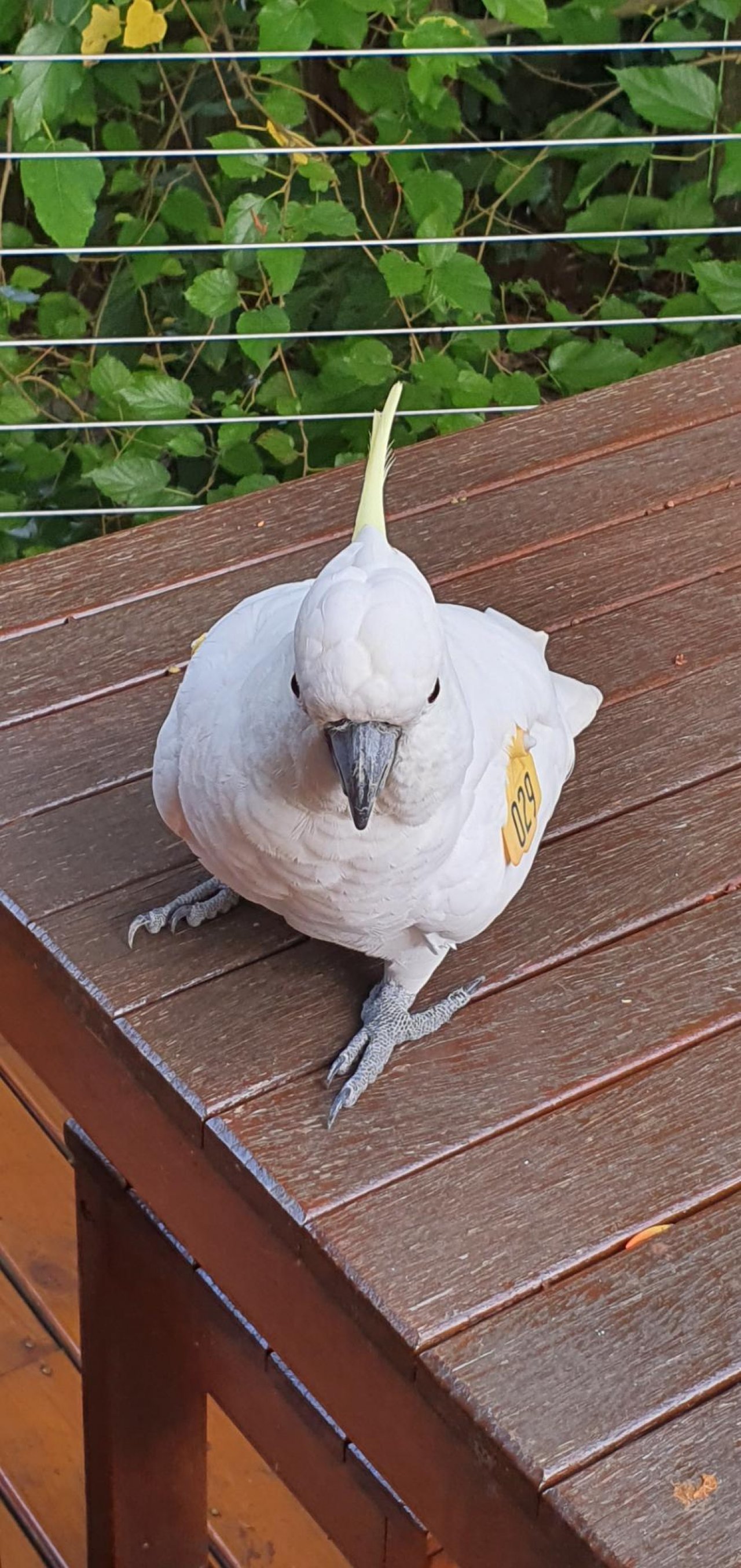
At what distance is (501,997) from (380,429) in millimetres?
330

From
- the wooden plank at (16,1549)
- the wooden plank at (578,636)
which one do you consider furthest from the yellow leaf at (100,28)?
the wooden plank at (16,1549)

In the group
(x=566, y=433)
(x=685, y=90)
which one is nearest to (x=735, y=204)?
(x=685, y=90)

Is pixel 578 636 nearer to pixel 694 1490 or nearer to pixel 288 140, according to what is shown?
pixel 694 1490

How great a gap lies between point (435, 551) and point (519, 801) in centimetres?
43

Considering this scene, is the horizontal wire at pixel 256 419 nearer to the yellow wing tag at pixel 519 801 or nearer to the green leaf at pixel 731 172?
the green leaf at pixel 731 172

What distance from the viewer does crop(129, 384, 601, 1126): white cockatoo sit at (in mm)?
658

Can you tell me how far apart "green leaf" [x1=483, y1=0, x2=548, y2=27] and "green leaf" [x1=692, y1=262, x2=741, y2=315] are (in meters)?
0.43

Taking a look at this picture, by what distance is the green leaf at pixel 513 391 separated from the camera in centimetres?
193

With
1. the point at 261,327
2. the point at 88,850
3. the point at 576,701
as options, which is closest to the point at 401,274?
the point at 261,327

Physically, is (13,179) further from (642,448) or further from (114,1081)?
(114,1081)

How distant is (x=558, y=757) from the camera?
94cm

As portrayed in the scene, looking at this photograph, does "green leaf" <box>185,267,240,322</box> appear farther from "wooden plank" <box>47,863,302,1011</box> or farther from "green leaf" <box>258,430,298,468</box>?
"wooden plank" <box>47,863,302,1011</box>

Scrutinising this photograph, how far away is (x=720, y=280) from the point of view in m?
1.94

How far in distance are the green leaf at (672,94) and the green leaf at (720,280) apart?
0.18 meters
